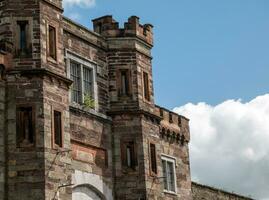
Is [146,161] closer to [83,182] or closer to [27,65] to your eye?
[83,182]

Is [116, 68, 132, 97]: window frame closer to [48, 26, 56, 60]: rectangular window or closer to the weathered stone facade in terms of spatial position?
[48, 26, 56, 60]: rectangular window

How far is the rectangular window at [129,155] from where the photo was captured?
28.4m

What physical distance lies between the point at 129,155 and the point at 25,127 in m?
6.13

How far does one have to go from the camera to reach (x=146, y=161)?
28.6 meters

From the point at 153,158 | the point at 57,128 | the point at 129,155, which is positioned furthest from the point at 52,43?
the point at 153,158

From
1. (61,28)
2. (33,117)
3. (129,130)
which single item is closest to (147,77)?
(129,130)

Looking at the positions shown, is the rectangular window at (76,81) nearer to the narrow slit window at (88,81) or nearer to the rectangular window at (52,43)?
the narrow slit window at (88,81)

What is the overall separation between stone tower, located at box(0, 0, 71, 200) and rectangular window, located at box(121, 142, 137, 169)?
162 inches

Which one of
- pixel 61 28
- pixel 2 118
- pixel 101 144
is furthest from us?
pixel 101 144

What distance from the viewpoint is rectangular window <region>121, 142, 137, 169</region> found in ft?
93.1

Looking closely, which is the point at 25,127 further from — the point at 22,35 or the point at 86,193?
the point at 86,193

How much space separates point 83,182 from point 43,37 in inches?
221

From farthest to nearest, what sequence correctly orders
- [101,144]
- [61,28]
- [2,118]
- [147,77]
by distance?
1. [147,77]
2. [101,144]
3. [61,28]
4. [2,118]

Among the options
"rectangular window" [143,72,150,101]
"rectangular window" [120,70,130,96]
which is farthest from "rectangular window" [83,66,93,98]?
"rectangular window" [143,72,150,101]
